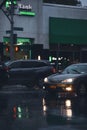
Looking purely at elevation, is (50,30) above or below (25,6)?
below

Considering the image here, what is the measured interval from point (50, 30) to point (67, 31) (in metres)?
2.11

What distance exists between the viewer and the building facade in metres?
56.3

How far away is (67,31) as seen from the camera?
59.6m

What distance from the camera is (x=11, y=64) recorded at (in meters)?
30.8

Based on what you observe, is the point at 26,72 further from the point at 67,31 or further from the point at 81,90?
the point at 67,31

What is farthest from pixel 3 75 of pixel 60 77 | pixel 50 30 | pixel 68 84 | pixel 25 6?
pixel 50 30

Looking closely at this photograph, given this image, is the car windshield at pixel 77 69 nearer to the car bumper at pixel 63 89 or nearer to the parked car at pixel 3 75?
the car bumper at pixel 63 89

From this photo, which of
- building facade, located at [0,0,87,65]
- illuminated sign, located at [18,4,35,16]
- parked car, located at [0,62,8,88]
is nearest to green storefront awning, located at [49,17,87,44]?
building facade, located at [0,0,87,65]

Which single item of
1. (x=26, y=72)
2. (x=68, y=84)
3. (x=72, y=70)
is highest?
(x=72, y=70)

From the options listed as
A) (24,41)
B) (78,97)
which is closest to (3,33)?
(24,41)

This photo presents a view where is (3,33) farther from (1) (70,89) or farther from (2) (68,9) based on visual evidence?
(1) (70,89)

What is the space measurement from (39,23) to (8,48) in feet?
55.9

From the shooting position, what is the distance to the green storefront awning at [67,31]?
5866cm

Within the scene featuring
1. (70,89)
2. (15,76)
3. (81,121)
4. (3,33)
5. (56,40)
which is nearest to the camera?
(81,121)
